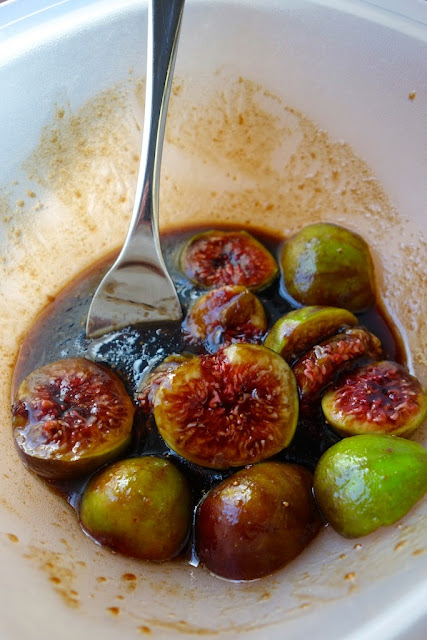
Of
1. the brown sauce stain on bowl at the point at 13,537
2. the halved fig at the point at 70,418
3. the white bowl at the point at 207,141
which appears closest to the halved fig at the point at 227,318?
the halved fig at the point at 70,418

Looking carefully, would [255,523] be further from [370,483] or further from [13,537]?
[13,537]

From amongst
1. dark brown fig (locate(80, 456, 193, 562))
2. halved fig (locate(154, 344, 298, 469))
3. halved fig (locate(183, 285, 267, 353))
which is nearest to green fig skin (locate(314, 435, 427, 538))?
halved fig (locate(154, 344, 298, 469))

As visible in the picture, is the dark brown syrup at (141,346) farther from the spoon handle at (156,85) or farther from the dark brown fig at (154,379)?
the spoon handle at (156,85)

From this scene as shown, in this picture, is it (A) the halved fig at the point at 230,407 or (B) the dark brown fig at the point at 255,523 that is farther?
(A) the halved fig at the point at 230,407

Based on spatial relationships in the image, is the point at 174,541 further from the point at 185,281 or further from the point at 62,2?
the point at 62,2

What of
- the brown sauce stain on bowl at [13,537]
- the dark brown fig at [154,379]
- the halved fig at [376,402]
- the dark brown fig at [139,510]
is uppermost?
the halved fig at [376,402]

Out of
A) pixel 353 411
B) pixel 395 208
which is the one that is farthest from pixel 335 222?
pixel 353 411

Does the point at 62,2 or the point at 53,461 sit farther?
the point at 62,2
